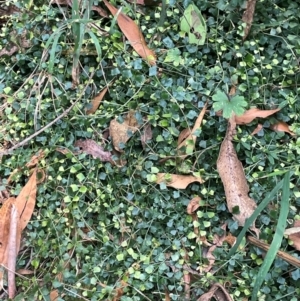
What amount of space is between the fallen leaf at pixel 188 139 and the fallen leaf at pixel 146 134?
4.7 inches

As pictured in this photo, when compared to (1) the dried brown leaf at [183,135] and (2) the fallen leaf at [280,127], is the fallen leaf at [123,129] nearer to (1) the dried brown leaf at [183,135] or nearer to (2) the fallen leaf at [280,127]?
(1) the dried brown leaf at [183,135]

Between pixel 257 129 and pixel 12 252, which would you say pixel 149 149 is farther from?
pixel 12 252

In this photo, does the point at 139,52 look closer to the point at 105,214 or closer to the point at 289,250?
the point at 105,214

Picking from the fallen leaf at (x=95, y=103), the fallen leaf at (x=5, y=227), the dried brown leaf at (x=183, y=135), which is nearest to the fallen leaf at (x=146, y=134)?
the dried brown leaf at (x=183, y=135)

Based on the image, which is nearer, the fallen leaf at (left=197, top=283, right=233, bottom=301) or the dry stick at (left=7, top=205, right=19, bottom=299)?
the fallen leaf at (left=197, top=283, right=233, bottom=301)

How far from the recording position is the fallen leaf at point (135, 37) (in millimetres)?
1837

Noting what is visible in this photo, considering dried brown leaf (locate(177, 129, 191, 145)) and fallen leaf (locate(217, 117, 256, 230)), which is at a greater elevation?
dried brown leaf (locate(177, 129, 191, 145))

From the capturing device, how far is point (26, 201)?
176cm

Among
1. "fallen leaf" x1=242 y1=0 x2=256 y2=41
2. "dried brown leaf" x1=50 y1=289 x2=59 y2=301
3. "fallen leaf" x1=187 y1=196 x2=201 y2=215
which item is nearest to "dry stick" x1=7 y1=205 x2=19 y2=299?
"dried brown leaf" x1=50 y1=289 x2=59 y2=301

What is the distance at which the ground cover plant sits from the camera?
1.61 meters

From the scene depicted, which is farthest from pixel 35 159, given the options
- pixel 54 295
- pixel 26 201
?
pixel 54 295

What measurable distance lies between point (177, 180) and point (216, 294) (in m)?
0.43

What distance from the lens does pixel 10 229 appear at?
1.73 m

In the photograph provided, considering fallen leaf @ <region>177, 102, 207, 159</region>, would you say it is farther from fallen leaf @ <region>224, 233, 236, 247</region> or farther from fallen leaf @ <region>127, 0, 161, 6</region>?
fallen leaf @ <region>127, 0, 161, 6</region>
